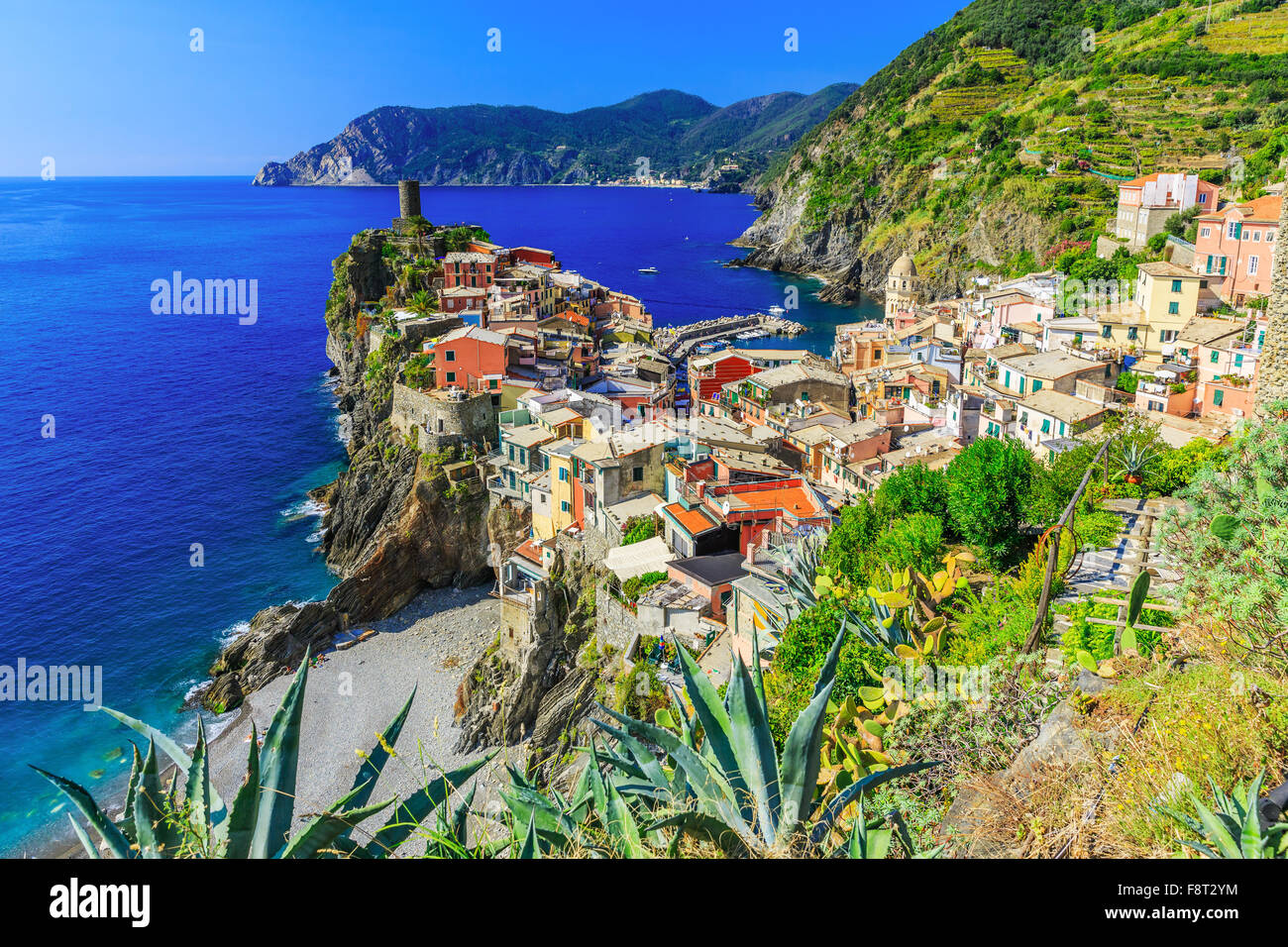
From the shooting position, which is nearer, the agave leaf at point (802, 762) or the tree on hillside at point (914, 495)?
the agave leaf at point (802, 762)

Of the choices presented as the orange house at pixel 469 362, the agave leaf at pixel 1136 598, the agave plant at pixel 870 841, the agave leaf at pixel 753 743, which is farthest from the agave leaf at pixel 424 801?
the orange house at pixel 469 362

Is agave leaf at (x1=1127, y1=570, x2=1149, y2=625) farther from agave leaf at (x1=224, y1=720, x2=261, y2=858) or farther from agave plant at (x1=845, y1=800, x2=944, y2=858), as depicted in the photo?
agave leaf at (x1=224, y1=720, x2=261, y2=858)

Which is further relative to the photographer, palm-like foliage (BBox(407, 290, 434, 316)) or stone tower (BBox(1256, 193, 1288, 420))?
palm-like foliage (BBox(407, 290, 434, 316))

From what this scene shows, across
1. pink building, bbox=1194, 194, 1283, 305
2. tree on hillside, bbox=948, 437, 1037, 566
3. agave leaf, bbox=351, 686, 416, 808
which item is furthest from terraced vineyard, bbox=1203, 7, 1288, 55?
agave leaf, bbox=351, 686, 416, 808

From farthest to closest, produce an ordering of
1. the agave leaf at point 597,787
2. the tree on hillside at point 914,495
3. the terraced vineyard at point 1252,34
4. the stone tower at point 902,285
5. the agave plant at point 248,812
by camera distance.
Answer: the terraced vineyard at point 1252,34 < the stone tower at point 902,285 < the tree on hillside at point 914,495 < the agave leaf at point 597,787 < the agave plant at point 248,812

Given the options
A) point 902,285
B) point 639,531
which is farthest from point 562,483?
point 902,285

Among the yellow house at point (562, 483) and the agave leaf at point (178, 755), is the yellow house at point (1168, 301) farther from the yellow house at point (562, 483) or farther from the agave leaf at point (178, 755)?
the agave leaf at point (178, 755)
